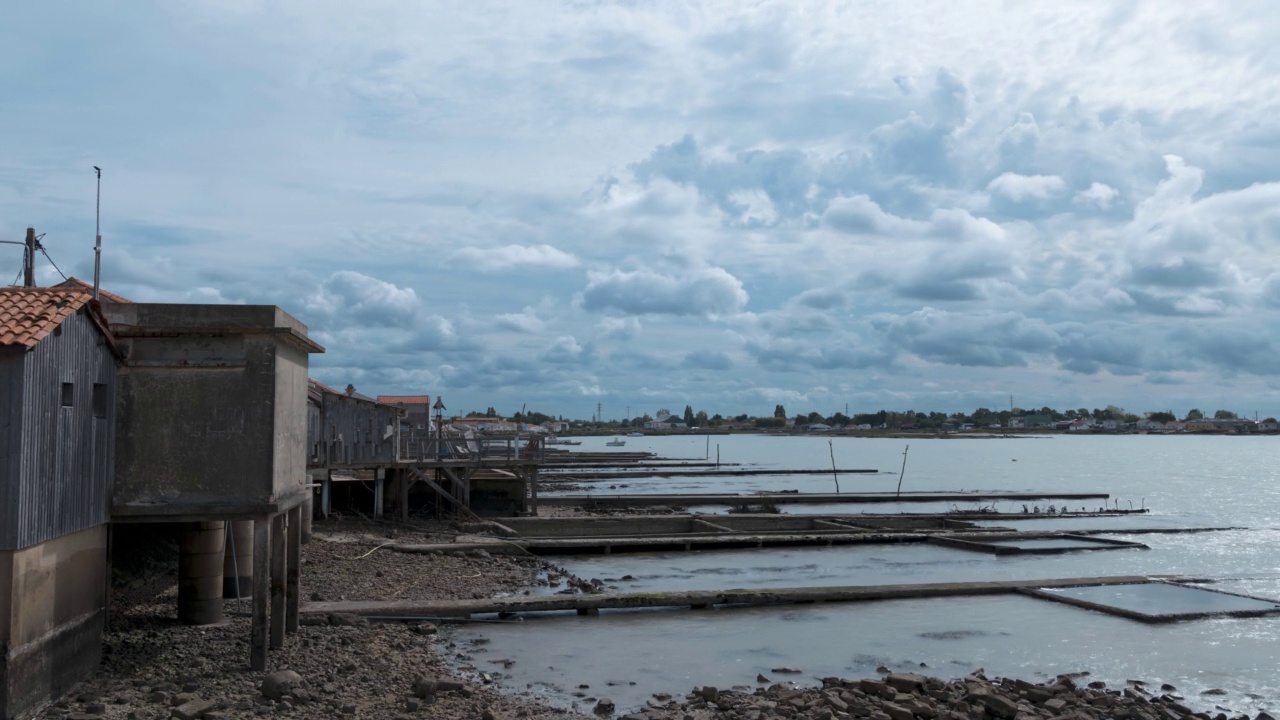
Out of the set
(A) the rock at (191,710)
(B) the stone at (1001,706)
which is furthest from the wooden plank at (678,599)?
(B) the stone at (1001,706)

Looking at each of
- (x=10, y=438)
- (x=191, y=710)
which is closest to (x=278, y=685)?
(x=191, y=710)

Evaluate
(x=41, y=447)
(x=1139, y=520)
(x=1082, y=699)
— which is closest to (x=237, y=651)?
(x=41, y=447)

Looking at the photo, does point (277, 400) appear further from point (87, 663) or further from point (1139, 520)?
point (1139, 520)

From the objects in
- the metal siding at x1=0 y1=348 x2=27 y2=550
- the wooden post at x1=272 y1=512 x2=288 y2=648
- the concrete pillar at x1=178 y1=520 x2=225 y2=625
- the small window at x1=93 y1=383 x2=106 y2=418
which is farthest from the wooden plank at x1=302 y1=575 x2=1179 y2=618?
→ the metal siding at x1=0 y1=348 x2=27 y2=550

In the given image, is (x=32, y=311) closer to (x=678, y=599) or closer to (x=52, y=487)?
(x=52, y=487)

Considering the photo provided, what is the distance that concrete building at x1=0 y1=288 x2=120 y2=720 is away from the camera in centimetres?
1047

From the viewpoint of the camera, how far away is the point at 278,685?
12.6 m

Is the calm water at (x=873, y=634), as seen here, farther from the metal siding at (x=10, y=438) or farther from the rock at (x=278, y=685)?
the metal siding at (x=10, y=438)

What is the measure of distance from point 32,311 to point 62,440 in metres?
1.47

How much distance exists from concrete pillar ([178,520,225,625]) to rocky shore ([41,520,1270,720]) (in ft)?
0.90

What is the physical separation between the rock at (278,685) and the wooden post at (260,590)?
63cm

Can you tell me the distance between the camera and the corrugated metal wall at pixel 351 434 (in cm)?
3020

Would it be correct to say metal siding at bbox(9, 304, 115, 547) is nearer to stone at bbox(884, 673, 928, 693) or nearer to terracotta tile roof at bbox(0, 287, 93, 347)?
terracotta tile roof at bbox(0, 287, 93, 347)

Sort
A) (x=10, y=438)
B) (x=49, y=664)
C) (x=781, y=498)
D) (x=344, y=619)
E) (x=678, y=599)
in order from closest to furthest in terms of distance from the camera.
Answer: (x=10, y=438) < (x=49, y=664) < (x=344, y=619) < (x=678, y=599) < (x=781, y=498)
